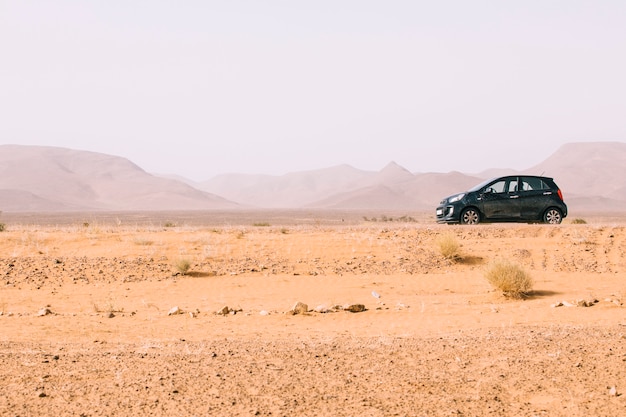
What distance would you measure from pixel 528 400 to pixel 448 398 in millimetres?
785

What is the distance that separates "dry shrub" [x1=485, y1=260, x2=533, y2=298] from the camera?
1566 cm

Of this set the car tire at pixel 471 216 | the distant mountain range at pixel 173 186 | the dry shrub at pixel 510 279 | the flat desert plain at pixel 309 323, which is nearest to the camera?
the flat desert plain at pixel 309 323

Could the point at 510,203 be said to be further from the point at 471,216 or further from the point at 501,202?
the point at 471,216

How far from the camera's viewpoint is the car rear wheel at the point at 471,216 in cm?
2336

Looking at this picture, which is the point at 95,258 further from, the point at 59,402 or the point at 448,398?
the point at 448,398

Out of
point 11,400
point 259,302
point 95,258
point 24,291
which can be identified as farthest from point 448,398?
point 95,258

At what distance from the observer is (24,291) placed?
17172 millimetres

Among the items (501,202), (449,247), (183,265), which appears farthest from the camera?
(501,202)

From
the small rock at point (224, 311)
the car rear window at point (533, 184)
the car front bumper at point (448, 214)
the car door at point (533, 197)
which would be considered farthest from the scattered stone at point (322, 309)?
the car rear window at point (533, 184)

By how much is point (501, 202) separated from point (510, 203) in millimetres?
303

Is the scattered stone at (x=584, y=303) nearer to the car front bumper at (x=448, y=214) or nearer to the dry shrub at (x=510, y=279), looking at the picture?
the dry shrub at (x=510, y=279)

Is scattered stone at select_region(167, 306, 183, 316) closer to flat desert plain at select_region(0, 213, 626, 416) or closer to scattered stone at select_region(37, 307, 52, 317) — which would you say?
flat desert plain at select_region(0, 213, 626, 416)

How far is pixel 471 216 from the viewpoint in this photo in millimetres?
23391

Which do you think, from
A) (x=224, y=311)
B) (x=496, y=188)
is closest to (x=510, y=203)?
(x=496, y=188)
